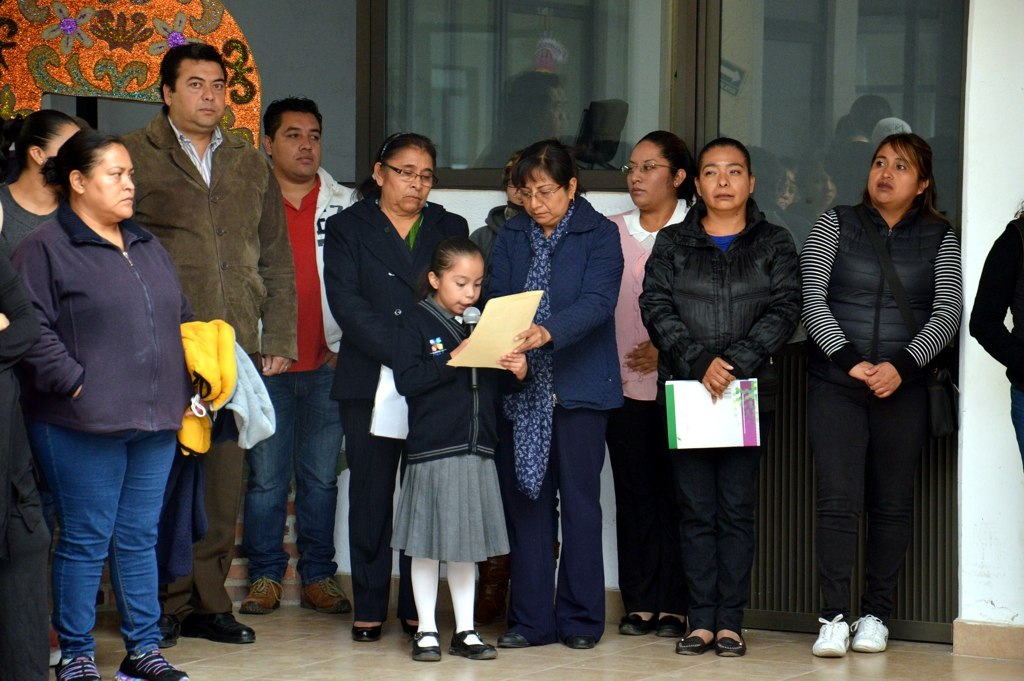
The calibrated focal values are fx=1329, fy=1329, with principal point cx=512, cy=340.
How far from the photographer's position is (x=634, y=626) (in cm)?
448

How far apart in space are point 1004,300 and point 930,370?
1.17 feet

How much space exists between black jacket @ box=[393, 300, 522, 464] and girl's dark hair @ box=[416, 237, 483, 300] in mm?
105

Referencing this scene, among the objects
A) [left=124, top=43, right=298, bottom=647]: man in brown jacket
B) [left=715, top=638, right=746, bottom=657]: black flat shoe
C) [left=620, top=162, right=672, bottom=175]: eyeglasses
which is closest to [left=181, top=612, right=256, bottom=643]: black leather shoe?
[left=124, top=43, right=298, bottom=647]: man in brown jacket

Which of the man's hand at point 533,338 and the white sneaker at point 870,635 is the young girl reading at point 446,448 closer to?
the man's hand at point 533,338

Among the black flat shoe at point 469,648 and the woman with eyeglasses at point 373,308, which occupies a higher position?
the woman with eyeglasses at point 373,308

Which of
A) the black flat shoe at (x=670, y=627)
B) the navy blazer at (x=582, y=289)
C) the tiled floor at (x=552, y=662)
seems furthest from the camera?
the black flat shoe at (x=670, y=627)

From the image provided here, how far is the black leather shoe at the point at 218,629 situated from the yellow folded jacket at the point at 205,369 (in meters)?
0.79

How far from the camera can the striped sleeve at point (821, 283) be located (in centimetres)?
414

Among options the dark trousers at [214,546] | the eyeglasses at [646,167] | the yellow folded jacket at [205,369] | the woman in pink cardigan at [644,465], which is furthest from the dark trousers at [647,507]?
the yellow folded jacket at [205,369]

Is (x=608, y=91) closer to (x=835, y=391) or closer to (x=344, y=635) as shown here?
(x=835, y=391)

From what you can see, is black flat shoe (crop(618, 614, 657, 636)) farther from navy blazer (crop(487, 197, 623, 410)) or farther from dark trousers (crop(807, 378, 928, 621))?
navy blazer (crop(487, 197, 623, 410))

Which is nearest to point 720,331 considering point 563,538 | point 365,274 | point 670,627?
point 563,538

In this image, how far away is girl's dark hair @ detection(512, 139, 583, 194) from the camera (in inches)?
166

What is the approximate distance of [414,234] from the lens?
4402 millimetres
